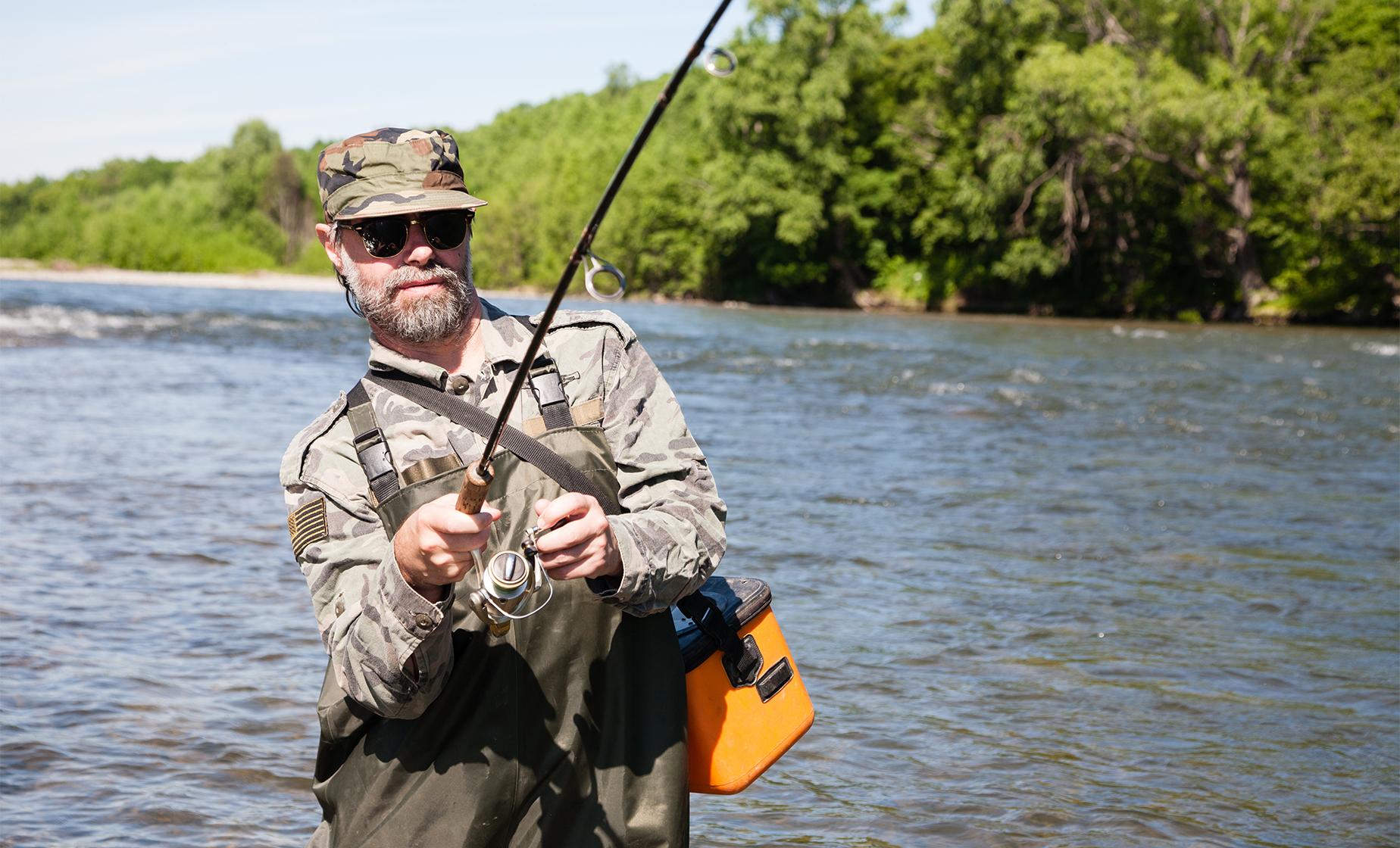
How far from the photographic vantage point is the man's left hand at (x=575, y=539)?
2.05m

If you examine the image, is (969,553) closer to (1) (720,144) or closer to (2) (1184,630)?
(2) (1184,630)

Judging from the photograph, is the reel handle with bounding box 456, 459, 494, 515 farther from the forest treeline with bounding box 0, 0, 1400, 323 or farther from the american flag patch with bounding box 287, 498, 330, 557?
the forest treeline with bounding box 0, 0, 1400, 323

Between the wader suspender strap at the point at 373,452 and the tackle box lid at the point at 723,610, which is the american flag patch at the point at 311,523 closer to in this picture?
the wader suspender strap at the point at 373,452

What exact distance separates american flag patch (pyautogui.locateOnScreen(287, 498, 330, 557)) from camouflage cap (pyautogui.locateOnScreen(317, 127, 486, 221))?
1.65 feet

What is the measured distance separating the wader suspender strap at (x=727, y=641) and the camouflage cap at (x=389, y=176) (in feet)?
2.83

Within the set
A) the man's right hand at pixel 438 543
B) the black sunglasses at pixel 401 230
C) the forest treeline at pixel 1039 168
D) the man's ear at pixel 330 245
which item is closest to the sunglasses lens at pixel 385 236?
the black sunglasses at pixel 401 230

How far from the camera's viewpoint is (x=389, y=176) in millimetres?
2434

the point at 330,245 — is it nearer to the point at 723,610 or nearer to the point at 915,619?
the point at 723,610

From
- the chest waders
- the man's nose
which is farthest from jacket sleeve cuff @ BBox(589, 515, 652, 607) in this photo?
the man's nose

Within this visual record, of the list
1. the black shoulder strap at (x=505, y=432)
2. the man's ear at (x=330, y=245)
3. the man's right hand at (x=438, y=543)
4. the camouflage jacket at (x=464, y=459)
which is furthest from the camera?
the man's ear at (x=330, y=245)

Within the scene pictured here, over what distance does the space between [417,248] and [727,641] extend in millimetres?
929

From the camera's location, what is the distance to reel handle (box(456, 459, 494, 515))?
1.98m

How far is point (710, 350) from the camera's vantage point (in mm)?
26188

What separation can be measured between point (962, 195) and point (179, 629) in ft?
145
